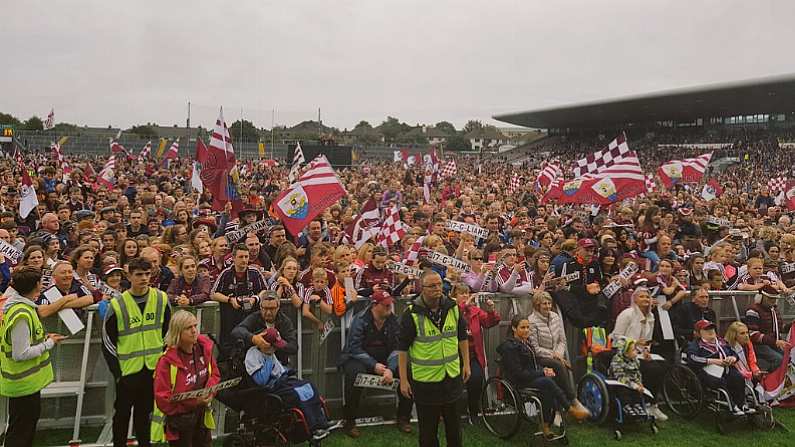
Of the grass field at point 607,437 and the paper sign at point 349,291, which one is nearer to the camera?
the grass field at point 607,437

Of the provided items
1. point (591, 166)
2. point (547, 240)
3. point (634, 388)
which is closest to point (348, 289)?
point (634, 388)

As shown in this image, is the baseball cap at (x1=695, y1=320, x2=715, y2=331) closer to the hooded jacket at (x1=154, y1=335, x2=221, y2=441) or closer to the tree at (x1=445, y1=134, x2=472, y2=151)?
the hooded jacket at (x1=154, y1=335, x2=221, y2=441)

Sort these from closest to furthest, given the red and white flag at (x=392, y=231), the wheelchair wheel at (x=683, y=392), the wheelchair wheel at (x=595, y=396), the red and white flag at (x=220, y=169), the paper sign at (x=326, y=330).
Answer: the wheelchair wheel at (x=595, y=396) < the paper sign at (x=326, y=330) < the wheelchair wheel at (x=683, y=392) < the red and white flag at (x=392, y=231) < the red and white flag at (x=220, y=169)

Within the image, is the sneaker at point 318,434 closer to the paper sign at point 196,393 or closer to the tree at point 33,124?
the paper sign at point 196,393

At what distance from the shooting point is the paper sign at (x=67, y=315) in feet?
18.2

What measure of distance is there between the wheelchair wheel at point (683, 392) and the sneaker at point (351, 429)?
3.53 metres

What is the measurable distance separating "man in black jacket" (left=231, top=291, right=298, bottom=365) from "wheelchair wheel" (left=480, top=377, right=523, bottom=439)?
84.2 inches

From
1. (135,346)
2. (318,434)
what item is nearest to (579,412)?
(318,434)

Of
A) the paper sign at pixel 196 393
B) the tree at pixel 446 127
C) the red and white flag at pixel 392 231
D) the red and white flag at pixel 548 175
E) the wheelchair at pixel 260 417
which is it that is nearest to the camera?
the paper sign at pixel 196 393

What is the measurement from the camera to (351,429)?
6262 mm

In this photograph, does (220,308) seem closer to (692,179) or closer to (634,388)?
(634,388)

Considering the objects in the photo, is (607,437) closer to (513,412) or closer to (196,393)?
(513,412)

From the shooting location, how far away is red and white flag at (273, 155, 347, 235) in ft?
30.7

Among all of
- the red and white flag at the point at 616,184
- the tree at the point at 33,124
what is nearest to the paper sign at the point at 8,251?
the red and white flag at the point at 616,184
